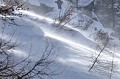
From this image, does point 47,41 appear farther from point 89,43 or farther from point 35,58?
point 89,43

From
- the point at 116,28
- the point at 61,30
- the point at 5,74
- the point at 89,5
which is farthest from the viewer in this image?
the point at 116,28

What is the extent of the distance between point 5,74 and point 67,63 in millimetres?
2217

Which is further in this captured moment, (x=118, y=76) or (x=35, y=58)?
(x=118, y=76)

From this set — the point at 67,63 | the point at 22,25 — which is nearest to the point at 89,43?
the point at 22,25

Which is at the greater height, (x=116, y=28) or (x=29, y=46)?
(x=29, y=46)

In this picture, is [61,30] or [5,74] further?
[61,30]

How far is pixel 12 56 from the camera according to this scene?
6.15 meters

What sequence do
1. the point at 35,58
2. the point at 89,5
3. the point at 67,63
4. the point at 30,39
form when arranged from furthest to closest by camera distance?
the point at 89,5, the point at 30,39, the point at 67,63, the point at 35,58

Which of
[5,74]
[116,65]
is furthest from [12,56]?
[116,65]

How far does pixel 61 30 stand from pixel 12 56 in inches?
205

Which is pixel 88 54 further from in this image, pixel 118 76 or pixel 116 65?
pixel 118 76

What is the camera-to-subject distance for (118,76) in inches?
294

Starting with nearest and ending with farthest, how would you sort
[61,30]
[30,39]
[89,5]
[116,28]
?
1. [30,39]
2. [61,30]
3. [89,5]
4. [116,28]

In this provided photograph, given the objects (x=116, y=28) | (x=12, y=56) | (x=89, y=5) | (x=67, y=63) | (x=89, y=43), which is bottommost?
(x=116, y=28)
